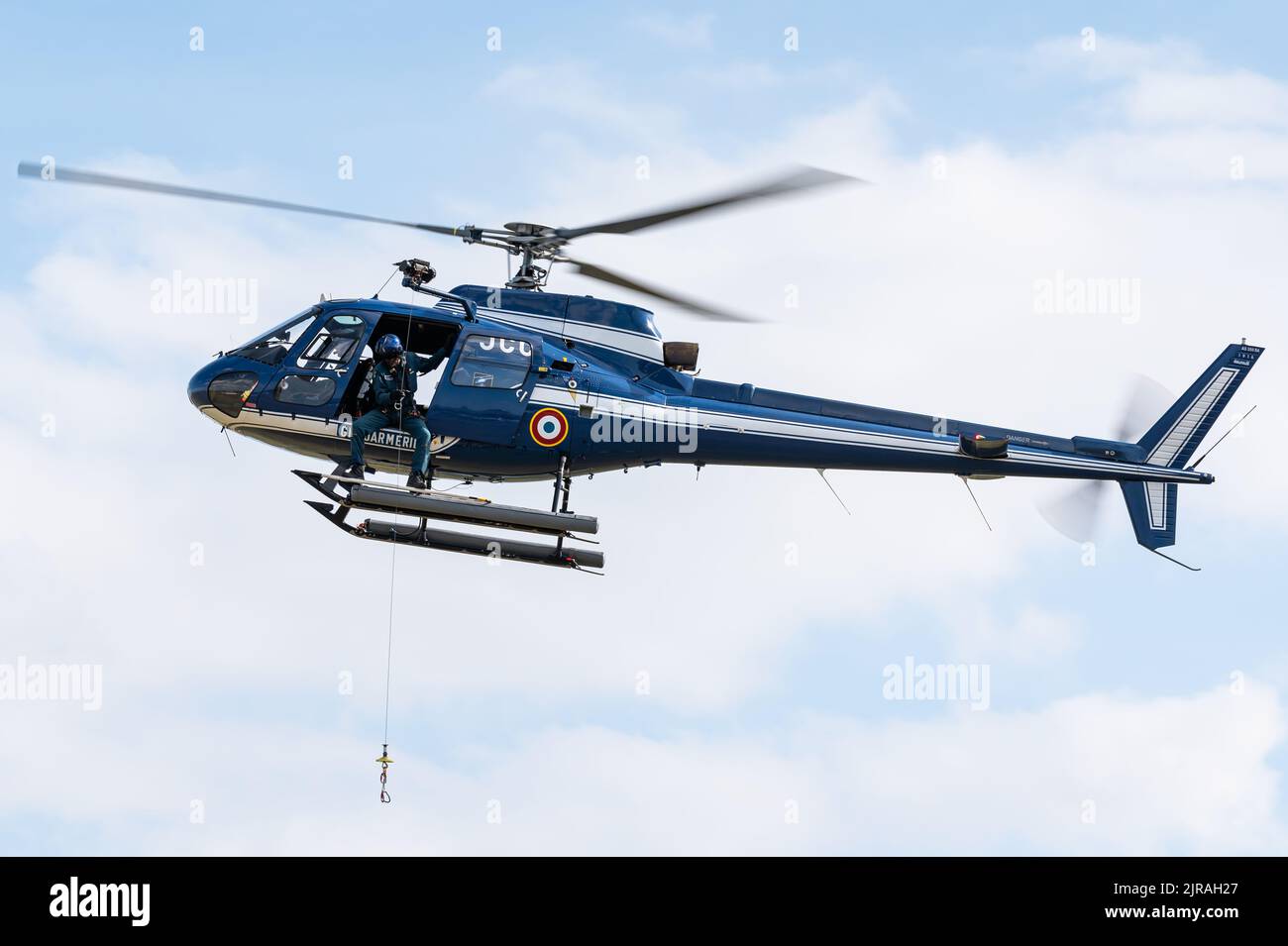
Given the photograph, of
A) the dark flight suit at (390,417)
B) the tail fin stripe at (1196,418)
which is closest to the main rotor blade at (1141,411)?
the tail fin stripe at (1196,418)

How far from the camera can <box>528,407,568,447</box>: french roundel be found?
22703 mm

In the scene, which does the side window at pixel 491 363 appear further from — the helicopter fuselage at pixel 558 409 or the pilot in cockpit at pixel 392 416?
the pilot in cockpit at pixel 392 416

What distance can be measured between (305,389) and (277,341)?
2.75 feet

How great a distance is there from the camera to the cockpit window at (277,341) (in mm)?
22966

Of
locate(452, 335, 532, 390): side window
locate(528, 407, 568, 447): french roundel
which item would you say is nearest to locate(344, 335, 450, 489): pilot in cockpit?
locate(452, 335, 532, 390): side window

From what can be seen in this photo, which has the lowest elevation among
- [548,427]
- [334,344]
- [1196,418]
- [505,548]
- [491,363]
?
[505,548]

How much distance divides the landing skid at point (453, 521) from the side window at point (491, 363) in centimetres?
168

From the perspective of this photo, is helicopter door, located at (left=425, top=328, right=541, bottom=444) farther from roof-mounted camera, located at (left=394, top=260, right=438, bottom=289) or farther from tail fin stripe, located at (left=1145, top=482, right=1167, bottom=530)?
tail fin stripe, located at (left=1145, top=482, right=1167, bottom=530)

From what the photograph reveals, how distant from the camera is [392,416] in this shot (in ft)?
73.2

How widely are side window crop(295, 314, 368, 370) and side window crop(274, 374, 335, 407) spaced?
159mm

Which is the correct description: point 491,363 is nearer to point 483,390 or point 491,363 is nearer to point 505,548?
point 483,390

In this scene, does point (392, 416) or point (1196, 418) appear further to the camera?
point (1196, 418)

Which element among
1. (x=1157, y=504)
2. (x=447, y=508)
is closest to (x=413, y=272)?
(x=447, y=508)

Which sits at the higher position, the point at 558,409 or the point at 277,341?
the point at 277,341
